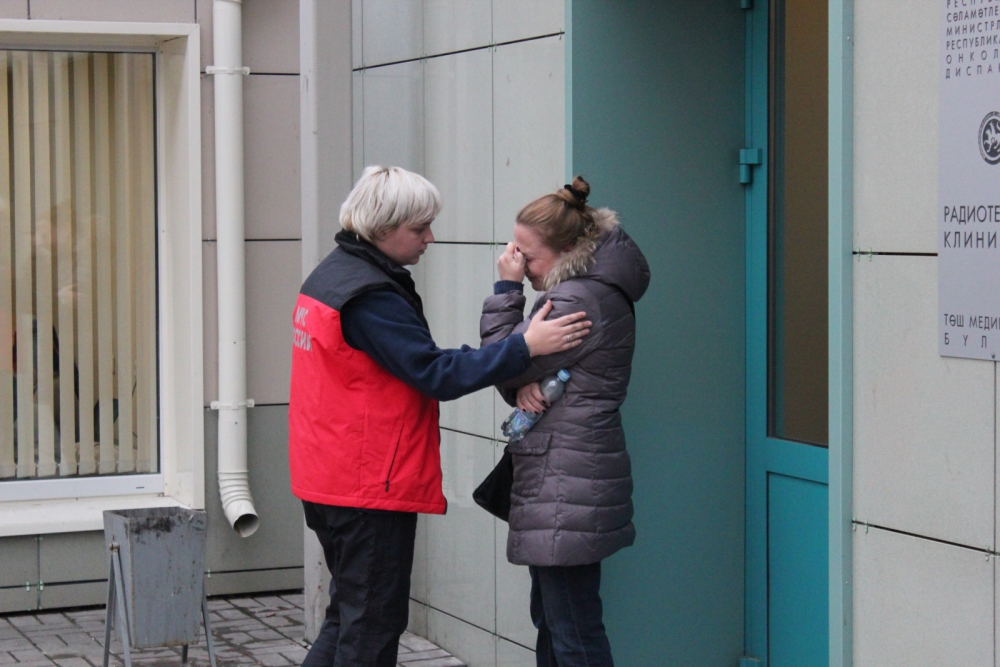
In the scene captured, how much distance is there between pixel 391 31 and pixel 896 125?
3.39 meters

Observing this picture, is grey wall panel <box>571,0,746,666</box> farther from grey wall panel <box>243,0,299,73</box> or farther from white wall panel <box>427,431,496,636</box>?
grey wall panel <box>243,0,299,73</box>

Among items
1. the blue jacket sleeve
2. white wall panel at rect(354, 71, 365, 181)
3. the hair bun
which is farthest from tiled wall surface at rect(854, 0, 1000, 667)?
white wall panel at rect(354, 71, 365, 181)

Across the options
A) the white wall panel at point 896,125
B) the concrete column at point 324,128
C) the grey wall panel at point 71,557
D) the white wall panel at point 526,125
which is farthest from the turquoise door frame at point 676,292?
the grey wall panel at point 71,557

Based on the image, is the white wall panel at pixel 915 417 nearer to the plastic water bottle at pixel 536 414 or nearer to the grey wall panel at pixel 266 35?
the plastic water bottle at pixel 536 414

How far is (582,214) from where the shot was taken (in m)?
4.10

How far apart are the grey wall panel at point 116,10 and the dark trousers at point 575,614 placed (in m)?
4.46

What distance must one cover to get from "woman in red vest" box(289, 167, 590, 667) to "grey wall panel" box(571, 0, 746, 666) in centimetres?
86

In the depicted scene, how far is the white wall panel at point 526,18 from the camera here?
16.6 feet

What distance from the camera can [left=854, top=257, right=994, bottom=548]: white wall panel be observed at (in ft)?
10.5

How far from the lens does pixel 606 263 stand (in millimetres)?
4020

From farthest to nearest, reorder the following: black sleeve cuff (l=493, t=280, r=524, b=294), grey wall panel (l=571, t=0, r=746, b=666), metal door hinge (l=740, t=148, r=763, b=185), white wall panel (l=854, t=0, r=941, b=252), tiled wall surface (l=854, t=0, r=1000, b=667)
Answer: metal door hinge (l=740, t=148, r=763, b=185) < grey wall panel (l=571, t=0, r=746, b=666) < black sleeve cuff (l=493, t=280, r=524, b=294) < white wall panel (l=854, t=0, r=941, b=252) < tiled wall surface (l=854, t=0, r=1000, b=667)

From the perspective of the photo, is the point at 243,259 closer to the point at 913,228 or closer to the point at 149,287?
the point at 149,287

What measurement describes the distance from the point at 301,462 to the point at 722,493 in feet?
5.34

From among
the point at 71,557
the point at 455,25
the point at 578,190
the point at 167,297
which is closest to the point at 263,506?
the point at 71,557
